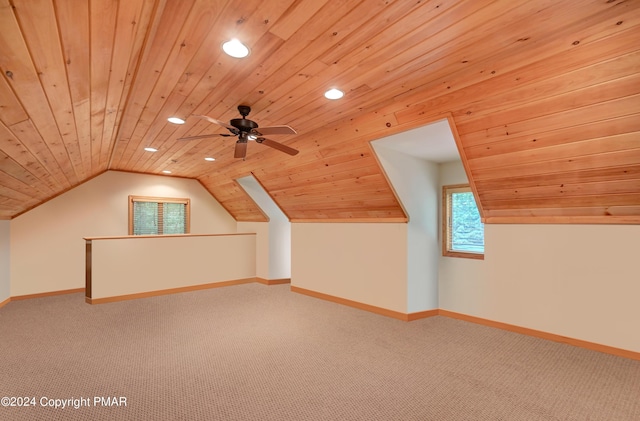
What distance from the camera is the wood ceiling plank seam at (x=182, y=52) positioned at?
152 cm

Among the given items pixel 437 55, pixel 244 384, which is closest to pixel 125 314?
pixel 244 384

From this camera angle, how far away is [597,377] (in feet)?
8.44

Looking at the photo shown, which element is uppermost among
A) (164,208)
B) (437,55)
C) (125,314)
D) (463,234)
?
(437,55)

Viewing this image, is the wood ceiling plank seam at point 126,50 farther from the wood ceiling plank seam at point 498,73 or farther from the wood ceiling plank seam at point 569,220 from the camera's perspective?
the wood ceiling plank seam at point 569,220

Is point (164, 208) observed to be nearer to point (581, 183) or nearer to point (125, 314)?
point (125, 314)

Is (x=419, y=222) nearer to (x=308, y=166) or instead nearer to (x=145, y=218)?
(x=308, y=166)

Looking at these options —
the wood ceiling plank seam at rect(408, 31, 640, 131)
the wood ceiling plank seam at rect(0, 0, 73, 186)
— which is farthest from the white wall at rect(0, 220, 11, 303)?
the wood ceiling plank seam at rect(408, 31, 640, 131)

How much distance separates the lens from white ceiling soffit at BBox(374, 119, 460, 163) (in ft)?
10.2

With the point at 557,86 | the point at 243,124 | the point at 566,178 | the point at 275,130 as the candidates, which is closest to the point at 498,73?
the point at 557,86

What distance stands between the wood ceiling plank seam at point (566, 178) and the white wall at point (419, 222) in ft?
3.01

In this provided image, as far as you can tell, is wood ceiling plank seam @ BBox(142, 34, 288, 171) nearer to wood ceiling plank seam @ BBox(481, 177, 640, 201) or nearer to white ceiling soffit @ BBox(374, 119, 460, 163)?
white ceiling soffit @ BBox(374, 119, 460, 163)

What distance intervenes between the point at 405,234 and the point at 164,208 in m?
5.17

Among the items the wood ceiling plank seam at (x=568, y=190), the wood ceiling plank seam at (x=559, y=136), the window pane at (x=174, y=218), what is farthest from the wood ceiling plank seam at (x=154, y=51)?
the window pane at (x=174, y=218)

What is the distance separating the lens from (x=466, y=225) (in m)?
4.38
